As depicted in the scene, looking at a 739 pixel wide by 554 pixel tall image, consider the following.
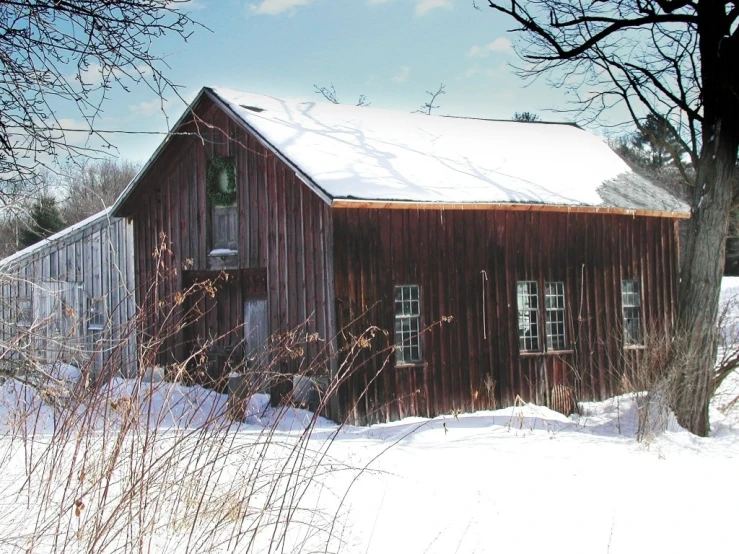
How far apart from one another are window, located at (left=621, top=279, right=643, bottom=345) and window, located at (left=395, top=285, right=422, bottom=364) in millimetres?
5358

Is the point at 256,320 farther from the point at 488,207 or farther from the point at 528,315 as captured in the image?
the point at 528,315

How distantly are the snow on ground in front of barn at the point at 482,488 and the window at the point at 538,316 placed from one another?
3.53m

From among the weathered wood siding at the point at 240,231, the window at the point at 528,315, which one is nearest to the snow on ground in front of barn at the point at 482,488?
the weathered wood siding at the point at 240,231

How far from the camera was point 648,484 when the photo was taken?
7777mm

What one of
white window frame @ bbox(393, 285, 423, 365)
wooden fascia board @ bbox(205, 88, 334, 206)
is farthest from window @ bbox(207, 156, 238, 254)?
white window frame @ bbox(393, 285, 423, 365)

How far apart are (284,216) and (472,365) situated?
409 cm

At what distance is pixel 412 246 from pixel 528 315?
302 cm

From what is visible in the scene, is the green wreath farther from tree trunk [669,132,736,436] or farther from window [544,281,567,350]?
tree trunk [669,132,736,436]

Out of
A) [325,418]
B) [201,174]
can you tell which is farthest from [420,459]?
[201,174]

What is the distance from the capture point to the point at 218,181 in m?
14.2

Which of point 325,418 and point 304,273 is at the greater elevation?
point 304,273

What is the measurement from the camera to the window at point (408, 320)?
12.5 metres

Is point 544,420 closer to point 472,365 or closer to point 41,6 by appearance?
point 472,365

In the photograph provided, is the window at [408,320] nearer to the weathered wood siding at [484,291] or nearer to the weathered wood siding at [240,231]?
the weathered wood siding at [484,291]
